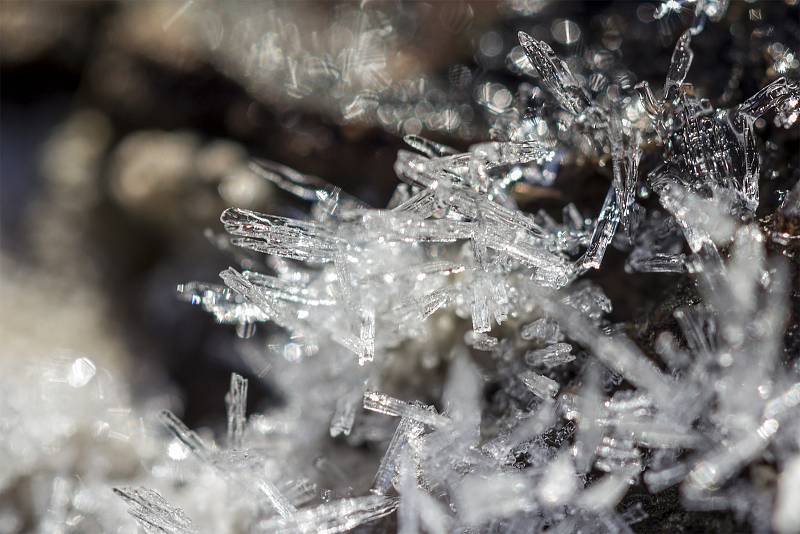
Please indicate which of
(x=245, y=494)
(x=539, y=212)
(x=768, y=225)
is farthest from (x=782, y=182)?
(x=245, y=494)

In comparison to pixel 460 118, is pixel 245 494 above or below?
below

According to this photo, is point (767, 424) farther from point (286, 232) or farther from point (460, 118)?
point (460, 118)

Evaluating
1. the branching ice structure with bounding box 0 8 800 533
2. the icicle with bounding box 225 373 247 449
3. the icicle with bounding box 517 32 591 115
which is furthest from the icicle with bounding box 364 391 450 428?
the icicle with bounding box 517 32 591 115

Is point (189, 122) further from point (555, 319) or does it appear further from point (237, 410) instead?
point (555, 319)

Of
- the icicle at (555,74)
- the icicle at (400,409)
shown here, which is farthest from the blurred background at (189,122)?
the icicle at (400,409)

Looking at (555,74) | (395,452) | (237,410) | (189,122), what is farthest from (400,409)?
(189,122)

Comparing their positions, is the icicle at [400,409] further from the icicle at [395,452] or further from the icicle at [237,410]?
the icicle at [237,410]

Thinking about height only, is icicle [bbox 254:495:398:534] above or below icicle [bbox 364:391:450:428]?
below

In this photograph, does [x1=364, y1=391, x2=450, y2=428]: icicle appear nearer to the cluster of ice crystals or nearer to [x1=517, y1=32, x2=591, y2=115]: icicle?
the cluster of ice crystals
